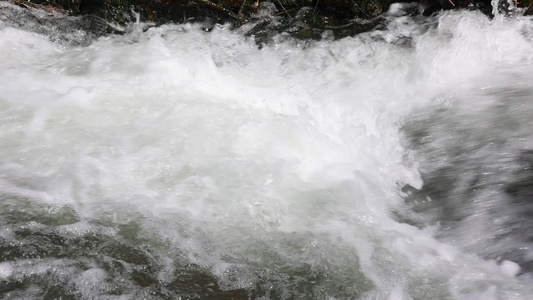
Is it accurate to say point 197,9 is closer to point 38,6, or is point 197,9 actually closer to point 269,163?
point 38,6

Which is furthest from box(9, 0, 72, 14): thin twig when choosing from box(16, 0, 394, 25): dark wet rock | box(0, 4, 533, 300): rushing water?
box(0, 4, 533, 300): rushing water

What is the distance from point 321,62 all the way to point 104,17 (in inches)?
93.7

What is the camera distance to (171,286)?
8.29ft

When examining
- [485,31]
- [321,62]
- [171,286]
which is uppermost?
[485,31]

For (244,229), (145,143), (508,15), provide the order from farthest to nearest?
(508,15), (145,143), (244,229)

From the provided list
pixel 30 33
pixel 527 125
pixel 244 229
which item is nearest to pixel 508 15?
pixel 527 125

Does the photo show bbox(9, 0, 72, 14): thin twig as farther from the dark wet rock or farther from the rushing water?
the rushing water

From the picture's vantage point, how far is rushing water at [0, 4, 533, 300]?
2691mm

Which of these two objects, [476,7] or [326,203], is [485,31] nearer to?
[476,7]

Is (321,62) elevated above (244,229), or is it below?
above

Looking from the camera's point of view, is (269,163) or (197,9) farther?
(197,9)

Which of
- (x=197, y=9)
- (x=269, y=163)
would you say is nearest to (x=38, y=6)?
(x=197, y=9)

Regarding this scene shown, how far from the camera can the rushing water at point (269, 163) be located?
2.69 m

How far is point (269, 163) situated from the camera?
3537 mm
